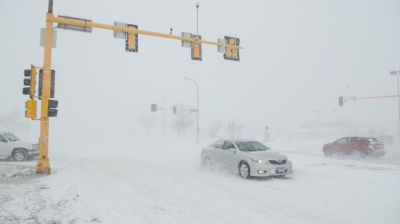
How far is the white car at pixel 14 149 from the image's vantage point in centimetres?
1672

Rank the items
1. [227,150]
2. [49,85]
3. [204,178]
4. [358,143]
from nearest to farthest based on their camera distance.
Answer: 1. [204,178]
2. [49,85]
3. [227,150]
4. [358,143]

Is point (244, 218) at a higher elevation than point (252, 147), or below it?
below

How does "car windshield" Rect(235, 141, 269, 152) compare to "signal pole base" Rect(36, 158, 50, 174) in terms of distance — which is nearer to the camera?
"signal pole base" Rect(36, 158, 50, 174)

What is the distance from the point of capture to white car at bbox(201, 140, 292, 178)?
1084cm

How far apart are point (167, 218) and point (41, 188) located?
4.65 m

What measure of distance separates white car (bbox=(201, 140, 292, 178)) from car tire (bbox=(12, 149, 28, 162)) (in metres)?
10.1

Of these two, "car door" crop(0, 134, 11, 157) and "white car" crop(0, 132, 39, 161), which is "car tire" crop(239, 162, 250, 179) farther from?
"car door" crop(0, 134, 11, 157)

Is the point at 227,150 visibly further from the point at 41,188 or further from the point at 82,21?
the point at 82,21

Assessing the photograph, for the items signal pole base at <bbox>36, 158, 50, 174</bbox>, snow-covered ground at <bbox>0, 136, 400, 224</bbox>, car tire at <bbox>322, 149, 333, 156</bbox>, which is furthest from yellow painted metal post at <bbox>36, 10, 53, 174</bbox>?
car tire at <bbox>322, 149, 333, 156</bbox>

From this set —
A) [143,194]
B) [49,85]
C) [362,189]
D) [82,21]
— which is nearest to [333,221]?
[362,189]

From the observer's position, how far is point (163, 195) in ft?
26.4

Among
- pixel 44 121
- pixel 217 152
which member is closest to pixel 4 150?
pixel 44 121

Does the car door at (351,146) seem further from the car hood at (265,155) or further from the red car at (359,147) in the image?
the car hood at (265,155)

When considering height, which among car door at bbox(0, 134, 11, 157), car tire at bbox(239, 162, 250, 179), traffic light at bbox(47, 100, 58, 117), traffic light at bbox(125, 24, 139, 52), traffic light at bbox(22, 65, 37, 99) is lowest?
car tire at bbox(239, 162, 250, 179)
